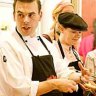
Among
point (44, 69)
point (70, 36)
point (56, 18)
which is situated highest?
point (56, 18)

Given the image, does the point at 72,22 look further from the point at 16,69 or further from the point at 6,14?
the point at 6,14

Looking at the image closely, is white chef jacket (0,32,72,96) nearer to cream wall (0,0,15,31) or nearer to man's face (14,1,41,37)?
man's face (14,1,41,37)

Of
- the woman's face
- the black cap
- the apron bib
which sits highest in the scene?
the black cap

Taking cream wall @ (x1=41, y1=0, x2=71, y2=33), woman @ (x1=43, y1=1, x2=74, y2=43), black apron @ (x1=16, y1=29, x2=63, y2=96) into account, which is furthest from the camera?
cream wall @ (x1=41, y1=0, x2=71, y2=33)

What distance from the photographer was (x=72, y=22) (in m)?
1.70

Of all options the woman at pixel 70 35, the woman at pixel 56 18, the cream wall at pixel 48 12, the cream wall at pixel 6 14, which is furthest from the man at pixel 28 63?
the cream wall at pixel 48 12

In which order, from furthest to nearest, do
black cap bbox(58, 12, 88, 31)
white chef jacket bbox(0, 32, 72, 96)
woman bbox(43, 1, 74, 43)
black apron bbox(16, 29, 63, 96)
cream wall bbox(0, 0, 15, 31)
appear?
cream wall bbox(0, 0, 15, 31) → woman bbox(43, 1, 74, 43) → black cap bbox(58, 12, 88, 31) → black apron bbox(16, 29, 63, 96) → white chef jacket bbox(0, 32, 72, 96)

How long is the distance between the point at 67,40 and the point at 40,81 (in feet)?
1.65

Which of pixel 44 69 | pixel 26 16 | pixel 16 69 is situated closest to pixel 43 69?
pixel 44 69

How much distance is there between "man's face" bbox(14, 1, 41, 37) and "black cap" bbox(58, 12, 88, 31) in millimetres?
402

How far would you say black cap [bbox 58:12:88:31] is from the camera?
170 cm

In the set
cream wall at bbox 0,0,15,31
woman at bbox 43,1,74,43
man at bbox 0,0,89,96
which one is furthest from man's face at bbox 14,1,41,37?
cream wall at bbox 0,0,15,31

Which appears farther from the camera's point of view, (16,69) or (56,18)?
(56,18)

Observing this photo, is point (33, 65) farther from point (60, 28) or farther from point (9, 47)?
point (60, 28)
